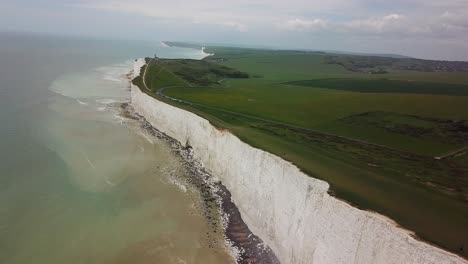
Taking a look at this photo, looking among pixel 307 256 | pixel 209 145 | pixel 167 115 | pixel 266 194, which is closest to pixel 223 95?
pixel 167 115

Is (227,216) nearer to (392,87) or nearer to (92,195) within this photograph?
(92,195)

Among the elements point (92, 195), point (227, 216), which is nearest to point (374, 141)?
point (227, 216)

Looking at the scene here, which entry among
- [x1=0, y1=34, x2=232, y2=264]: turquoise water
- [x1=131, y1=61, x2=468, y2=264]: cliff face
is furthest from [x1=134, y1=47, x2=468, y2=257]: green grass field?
[x1=0, y1=34, x2=232, y2=264]: turquoise water

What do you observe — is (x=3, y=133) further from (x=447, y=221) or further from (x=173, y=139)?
(x=447, y=221)

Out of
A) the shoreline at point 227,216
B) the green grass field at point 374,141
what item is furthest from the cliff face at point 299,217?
the green grass field at point 374,141

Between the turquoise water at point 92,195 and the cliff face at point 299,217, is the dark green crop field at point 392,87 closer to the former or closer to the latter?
the turquoise water at point 92,195
